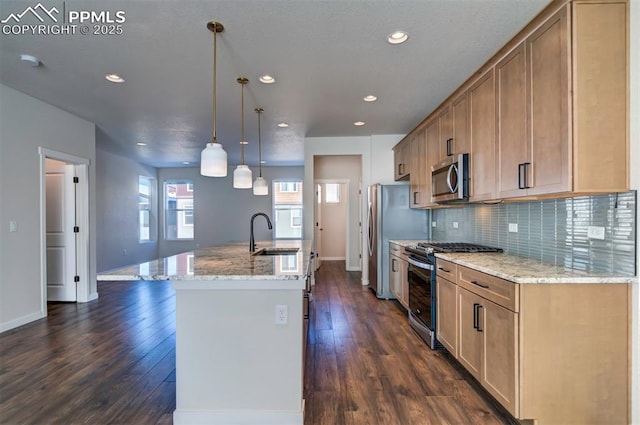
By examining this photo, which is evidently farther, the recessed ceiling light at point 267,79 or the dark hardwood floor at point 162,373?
the recessed ceiling light at point 267,79

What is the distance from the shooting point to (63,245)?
14.4ft

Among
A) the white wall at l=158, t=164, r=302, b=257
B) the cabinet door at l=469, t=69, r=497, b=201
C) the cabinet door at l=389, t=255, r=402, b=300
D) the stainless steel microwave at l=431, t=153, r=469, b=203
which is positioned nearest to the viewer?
the cabinet door at l=469, t=69, r=497, b=201

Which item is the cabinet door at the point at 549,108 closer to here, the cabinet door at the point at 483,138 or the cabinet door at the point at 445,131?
the cabinet door at the point at 483,138

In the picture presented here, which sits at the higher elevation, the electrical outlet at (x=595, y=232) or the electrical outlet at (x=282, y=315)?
the electrical outlet at (x=595, y=232)

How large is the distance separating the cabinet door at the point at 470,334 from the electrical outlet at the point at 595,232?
0.76 meters

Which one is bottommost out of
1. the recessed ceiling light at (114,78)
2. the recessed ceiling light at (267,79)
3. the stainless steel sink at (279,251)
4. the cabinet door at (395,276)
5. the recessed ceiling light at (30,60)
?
the cabinet door at (395,276)

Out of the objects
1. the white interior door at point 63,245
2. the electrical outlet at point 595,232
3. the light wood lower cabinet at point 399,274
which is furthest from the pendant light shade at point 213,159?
the white interior door at point 63,245

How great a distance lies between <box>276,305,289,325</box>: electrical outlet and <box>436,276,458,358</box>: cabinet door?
1425mm

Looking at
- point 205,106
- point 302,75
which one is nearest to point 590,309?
point 302,75

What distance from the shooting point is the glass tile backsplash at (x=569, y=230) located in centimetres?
168

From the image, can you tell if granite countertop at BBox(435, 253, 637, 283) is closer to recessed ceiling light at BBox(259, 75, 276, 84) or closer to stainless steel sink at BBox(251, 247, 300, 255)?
stainless steel sink at BBox(251, 247, 300, 255)

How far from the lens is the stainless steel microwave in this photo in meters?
2.74

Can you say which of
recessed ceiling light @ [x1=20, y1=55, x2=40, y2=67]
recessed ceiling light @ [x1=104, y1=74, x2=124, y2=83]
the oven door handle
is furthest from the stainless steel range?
recessed ceiling light @ [x1=20, y1=55, x2=40, y2=67]

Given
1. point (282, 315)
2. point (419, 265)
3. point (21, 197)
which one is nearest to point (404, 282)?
point (419, 265)
